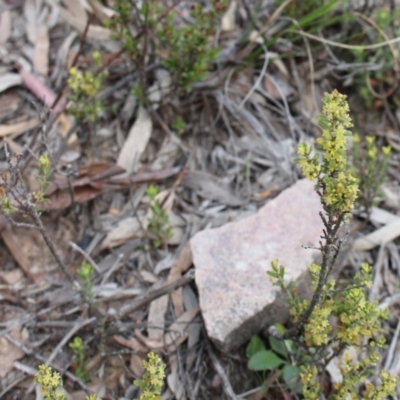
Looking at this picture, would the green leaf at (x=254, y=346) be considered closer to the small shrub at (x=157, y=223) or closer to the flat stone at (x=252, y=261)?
the flat stone at (x=252, y=261)

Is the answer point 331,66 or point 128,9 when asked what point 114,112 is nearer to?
point 128,9

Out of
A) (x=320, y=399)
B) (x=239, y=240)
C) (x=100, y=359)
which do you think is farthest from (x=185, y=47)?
(x=320, y=399)

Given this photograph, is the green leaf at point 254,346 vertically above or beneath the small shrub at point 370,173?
beneath

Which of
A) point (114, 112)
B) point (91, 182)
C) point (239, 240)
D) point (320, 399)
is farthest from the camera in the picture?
point (114, 112)

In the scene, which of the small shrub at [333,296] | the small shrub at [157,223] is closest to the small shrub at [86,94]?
the small shrub at [157,223]

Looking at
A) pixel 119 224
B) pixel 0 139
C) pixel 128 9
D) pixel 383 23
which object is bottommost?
pixel 119 224

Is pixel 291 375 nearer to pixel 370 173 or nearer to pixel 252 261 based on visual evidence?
pixel 252 261
